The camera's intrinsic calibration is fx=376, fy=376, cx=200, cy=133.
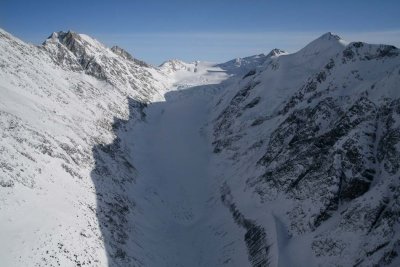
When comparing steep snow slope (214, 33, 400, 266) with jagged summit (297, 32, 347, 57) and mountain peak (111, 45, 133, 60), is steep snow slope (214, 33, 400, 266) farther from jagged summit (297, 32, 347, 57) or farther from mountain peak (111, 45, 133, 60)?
mountain peak (111, 45, 133, 60)

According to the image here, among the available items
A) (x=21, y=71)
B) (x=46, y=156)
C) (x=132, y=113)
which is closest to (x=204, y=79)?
(x=132, y=113)

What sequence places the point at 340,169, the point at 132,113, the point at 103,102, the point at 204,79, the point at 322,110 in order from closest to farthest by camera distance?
1. the point at 340,169
2. the point at 322,110
3. the point at 103,102
4. the point at 132,113
5. the point at 204,79

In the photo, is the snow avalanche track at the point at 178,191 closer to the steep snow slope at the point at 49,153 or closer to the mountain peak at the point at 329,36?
the steep snow slope at the point at 49,153

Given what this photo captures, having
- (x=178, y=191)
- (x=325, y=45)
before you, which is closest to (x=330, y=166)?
(x=178, y=191)

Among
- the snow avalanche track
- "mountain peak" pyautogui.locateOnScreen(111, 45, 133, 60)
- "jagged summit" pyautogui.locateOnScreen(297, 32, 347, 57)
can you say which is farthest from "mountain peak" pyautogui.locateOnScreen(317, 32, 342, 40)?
"mountain peak" pyautogui.locateOnScreen(111, 45, 133, 60)

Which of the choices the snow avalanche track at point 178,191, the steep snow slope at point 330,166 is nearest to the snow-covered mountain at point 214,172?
the steep snow slope at point 330,166

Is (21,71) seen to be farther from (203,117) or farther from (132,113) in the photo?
(203,117)
